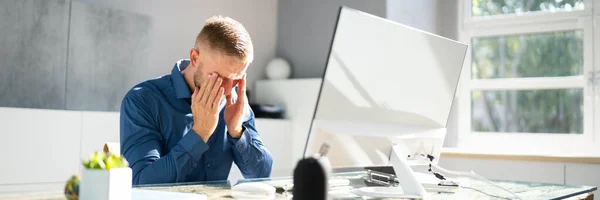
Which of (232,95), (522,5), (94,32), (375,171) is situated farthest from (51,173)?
(522,5)

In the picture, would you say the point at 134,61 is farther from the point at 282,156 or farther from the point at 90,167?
the point at 90,167

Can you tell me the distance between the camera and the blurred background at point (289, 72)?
324cm

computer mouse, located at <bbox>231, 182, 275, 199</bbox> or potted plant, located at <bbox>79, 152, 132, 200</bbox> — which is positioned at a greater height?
potted plant, located at <bbox>79, 152, 132, 200</bbox>

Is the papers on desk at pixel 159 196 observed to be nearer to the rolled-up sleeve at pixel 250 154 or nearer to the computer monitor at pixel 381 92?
the computer monitor at pixel 381 92

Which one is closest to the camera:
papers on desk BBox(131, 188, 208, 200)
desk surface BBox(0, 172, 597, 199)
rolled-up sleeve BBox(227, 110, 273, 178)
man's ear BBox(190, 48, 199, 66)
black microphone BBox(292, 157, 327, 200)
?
black microphone BBox(292, 157, 327, 200)

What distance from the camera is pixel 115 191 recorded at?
120 centimetres

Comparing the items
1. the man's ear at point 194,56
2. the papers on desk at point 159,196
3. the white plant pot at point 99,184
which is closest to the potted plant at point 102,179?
the white plant pot at point 99,184

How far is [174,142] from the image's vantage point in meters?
2.01

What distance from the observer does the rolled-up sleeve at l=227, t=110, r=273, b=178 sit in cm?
207

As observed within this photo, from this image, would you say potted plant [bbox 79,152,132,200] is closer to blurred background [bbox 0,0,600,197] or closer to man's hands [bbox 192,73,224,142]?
man's hands [bbox 192,73,224,142]

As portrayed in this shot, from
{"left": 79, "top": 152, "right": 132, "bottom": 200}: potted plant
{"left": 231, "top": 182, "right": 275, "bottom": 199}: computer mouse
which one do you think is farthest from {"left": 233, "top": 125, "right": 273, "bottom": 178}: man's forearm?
{"left": 79, "top": 152, "right": 132, "bottom": 200}: potted plant

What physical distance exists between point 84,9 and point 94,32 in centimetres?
13

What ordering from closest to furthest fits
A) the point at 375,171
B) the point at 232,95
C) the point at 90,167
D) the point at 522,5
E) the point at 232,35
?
the point at 90,167 < the point at 375,171 < the point at 232,35 < the point at 232,95 < the point at 522,5

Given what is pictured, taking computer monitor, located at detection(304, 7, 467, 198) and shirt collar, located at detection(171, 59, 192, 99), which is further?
shirt collar, located at detection(171, 59, 192, 99)
